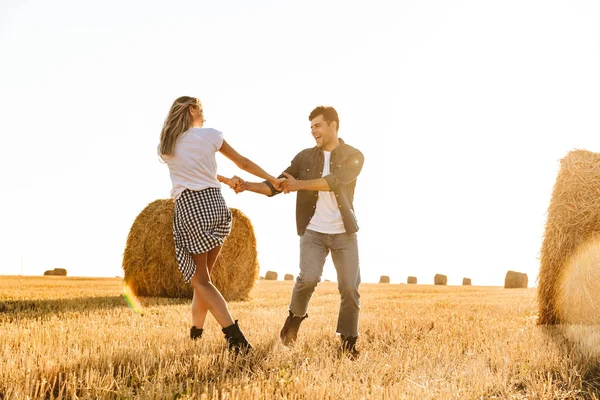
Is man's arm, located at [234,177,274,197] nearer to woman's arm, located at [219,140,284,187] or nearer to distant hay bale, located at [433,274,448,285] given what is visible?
woman's arm, located at [219,140,284,187]

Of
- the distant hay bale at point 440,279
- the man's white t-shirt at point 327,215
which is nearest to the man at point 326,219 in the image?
the man's white t-shirt at point 327,215

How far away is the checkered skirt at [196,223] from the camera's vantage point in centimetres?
432

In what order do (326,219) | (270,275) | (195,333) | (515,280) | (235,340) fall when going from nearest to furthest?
(235,340)
(195,333)
(326,219)
(515,280)
(270,275)

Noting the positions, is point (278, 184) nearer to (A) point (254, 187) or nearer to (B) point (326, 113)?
(A) point (254, 187)

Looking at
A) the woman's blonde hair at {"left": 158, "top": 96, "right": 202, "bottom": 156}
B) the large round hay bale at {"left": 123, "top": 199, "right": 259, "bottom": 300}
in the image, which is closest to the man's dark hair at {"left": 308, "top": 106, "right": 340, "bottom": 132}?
the woman's blonde hair at {"left": 158, "top": 96, "right": 202, "bottom": 156}

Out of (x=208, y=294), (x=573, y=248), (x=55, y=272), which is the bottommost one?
(x=55, y=272)

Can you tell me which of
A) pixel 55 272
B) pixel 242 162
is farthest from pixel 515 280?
pixel 55 272

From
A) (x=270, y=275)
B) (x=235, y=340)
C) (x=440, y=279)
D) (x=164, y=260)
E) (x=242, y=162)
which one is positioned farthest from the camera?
(x=270, y=275)

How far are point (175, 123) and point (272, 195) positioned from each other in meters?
1.24

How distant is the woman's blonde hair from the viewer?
433 cm

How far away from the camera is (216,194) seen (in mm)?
4422

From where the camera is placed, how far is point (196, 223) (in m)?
4.32

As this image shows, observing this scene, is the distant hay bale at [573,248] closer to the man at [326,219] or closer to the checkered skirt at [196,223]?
the man at [326,219]

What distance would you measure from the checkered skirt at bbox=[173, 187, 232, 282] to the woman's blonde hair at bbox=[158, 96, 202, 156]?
0.41m
